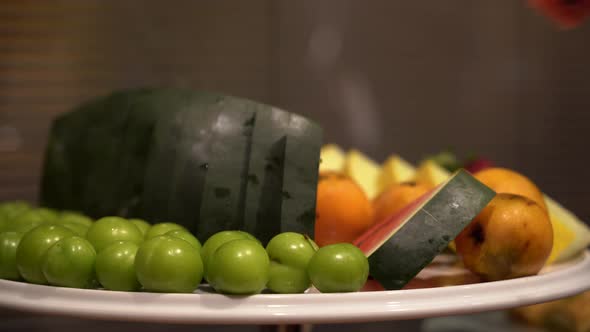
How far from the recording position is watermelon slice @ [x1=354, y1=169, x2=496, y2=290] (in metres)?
0.75

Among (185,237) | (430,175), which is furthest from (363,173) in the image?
(185,237)

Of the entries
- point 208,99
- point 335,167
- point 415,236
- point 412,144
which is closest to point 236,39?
point 412,144

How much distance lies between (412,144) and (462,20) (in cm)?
65

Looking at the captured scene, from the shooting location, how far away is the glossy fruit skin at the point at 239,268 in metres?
0.63

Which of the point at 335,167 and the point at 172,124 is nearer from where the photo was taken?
the point at 172,124

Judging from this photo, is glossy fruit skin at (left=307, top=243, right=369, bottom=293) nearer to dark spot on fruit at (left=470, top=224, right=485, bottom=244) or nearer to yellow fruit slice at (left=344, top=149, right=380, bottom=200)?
dark spot on fruit at (left=470, top=224, right=485, bottom=244)

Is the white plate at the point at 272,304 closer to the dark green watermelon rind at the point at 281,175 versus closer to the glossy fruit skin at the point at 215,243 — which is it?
the glossy fruit skin at the point at 215,243

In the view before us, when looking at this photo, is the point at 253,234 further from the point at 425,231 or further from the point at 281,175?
the point at 425,231

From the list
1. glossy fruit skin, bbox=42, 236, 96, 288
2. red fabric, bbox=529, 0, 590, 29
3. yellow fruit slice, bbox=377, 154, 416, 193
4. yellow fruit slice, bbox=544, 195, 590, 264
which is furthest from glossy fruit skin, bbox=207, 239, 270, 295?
→ red fabric, bbox=529, 0, 590, 29

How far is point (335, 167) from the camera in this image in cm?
140

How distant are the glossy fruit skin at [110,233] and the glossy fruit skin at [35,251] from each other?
0.13ft

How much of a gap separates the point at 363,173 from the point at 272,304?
828 millimetres

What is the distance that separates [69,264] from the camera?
0.69 meters

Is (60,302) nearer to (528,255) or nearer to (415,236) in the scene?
(415,236)
